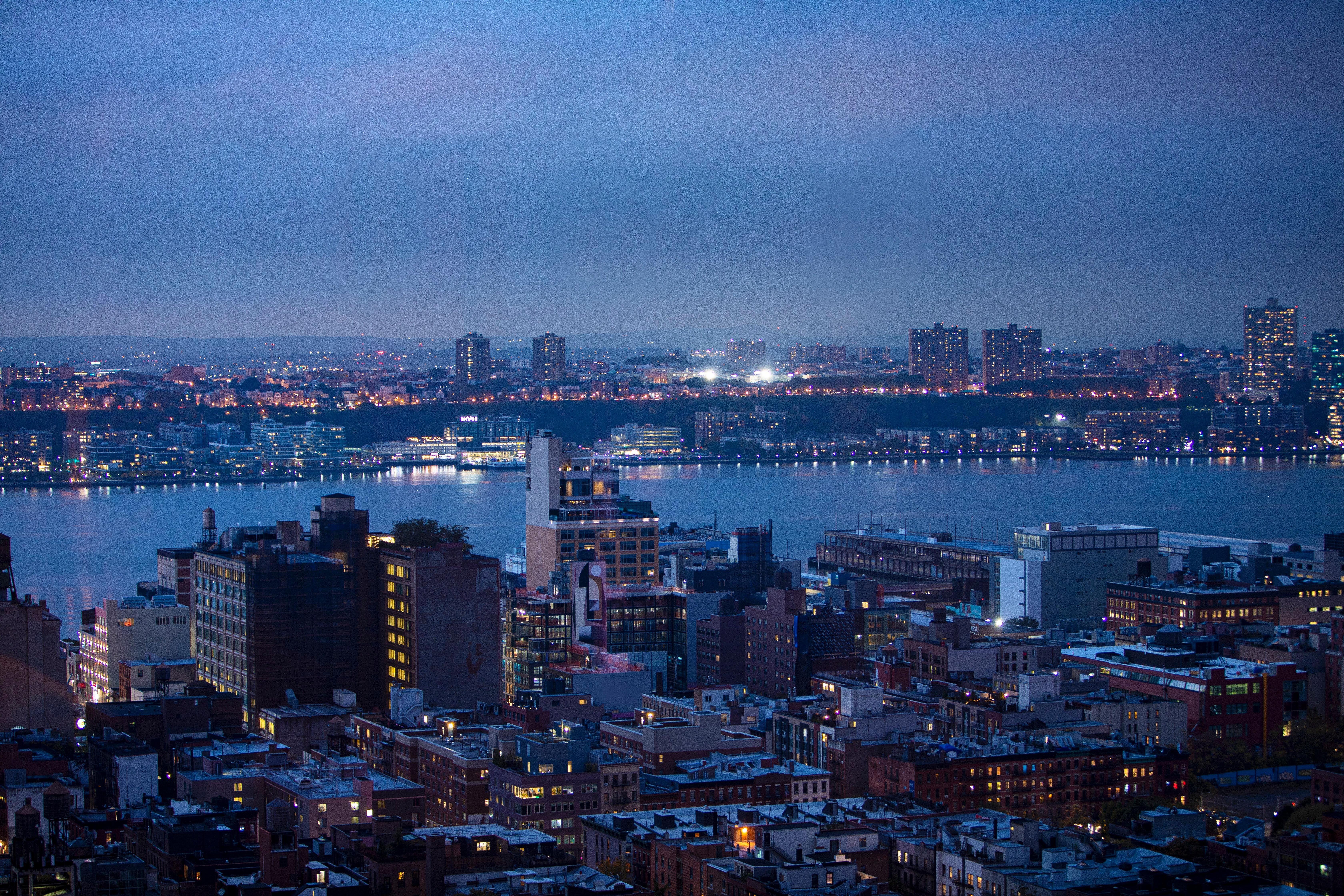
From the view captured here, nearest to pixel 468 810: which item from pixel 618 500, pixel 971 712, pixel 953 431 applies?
pixel 971 712

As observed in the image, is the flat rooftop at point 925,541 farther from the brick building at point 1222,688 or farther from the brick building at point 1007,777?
the brick building at point 1007,777

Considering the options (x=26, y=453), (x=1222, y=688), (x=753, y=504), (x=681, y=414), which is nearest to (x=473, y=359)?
(x=681, y=414)

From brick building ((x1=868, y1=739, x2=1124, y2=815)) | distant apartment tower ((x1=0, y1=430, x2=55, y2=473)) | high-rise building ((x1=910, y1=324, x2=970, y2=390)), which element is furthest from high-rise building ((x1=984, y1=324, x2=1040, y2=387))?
brick building ((x1=868, y1=739, x2=1124, y2=815))

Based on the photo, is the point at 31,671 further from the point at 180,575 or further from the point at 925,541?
the point at 925,541

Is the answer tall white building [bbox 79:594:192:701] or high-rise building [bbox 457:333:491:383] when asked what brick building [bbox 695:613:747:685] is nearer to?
tall white building [bbox 79:594:192:701]

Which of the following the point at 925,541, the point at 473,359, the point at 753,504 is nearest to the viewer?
the point at 925,541

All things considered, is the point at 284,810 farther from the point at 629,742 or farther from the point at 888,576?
the point at 888,576
